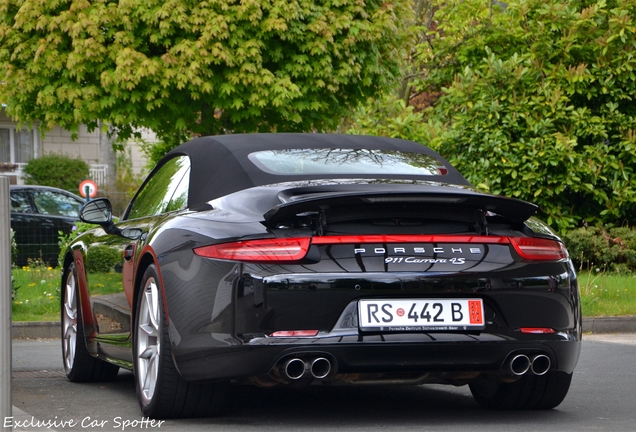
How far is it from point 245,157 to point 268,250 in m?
1.10

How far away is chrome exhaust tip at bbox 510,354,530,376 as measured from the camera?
502 centimetres

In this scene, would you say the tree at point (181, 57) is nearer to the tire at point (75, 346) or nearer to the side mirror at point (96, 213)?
the tire at point (75, 346)

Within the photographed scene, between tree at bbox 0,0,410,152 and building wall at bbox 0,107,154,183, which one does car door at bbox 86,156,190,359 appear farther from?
building wall at bbox 0,107,154,183

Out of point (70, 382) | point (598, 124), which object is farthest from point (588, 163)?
point (70, 382)

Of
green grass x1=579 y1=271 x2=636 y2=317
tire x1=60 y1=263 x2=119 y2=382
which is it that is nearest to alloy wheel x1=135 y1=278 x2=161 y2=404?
tire x1=60 y1=263 x2=119 y2=382

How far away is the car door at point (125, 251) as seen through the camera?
5.84m

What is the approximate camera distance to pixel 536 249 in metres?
5.11

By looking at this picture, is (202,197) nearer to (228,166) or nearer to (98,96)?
(228,166)

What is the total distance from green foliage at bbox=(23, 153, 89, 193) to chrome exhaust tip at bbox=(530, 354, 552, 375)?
2881 cm

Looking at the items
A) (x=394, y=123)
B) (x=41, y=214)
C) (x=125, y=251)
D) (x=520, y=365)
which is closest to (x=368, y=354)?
(x=520, y=365)

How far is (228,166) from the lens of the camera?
568cm

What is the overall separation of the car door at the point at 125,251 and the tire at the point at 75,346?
389 mm

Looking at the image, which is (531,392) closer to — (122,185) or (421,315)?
(421,315)

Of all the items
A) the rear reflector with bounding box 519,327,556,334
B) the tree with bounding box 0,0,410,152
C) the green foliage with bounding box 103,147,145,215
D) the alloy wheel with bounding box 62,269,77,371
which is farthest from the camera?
the green foliage with bounding box 103,147,145,215
